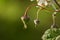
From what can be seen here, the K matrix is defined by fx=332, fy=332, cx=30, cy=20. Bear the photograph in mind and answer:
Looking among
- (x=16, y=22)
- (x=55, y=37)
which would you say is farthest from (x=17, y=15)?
(x=55, y=37)

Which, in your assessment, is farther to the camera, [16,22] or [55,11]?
[16,22]

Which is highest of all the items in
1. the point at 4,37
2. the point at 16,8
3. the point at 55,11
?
the point at 55,11

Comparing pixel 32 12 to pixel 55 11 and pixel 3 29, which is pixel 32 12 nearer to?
pixel 3 29

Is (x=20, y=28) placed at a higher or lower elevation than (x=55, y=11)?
lower

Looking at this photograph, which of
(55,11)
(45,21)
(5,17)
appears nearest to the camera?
(55,11)

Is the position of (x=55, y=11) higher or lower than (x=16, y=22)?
higher

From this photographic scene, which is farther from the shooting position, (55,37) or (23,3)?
(23,3)

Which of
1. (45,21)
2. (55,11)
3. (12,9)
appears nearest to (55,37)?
(55,11)

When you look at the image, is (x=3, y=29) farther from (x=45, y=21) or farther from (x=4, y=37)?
(x=45, y=21)

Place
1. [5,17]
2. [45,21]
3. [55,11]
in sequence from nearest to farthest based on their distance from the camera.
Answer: [55,11] → [45,21] → [5,17]
